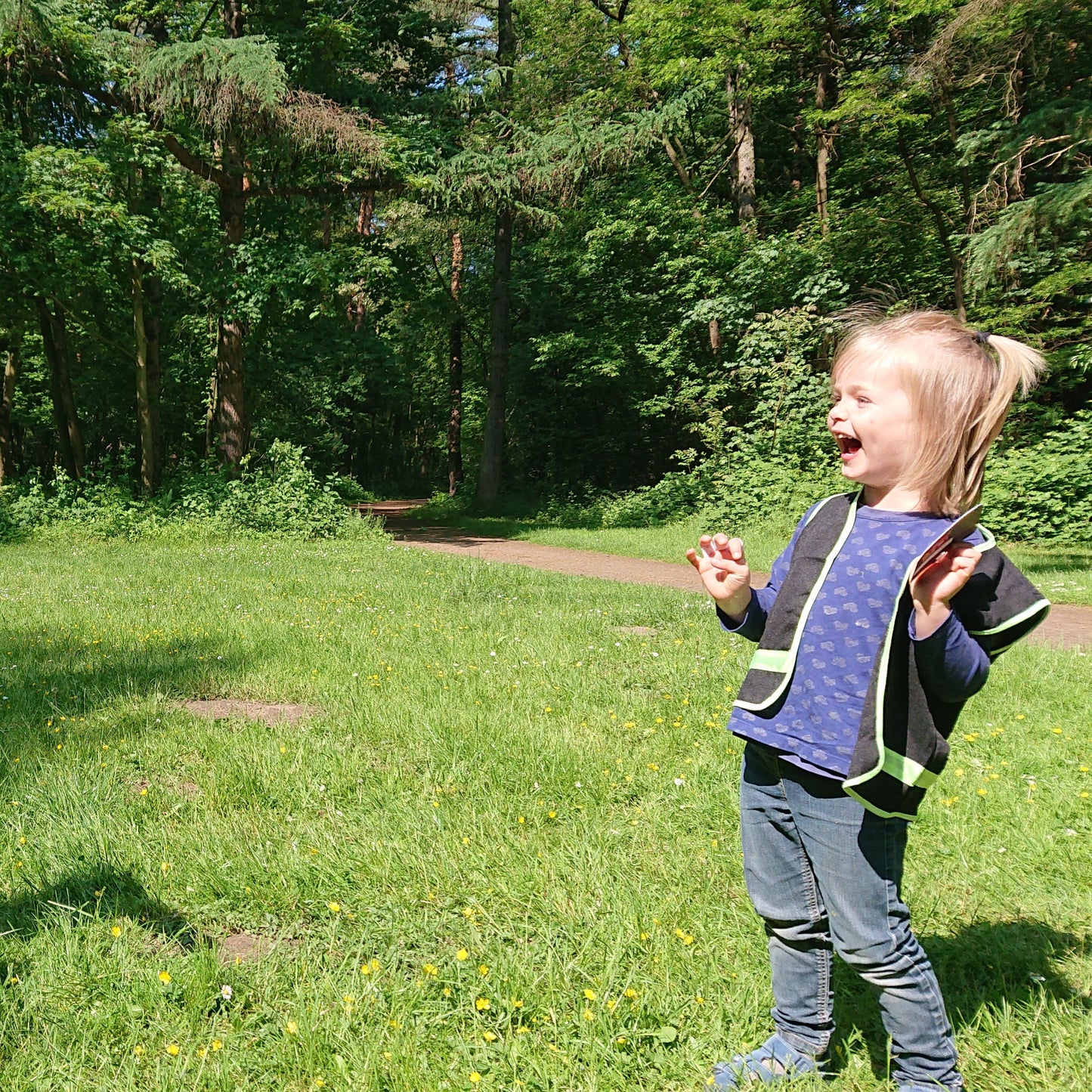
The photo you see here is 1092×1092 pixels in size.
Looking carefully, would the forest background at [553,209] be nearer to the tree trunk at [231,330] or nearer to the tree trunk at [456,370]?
the tree trunk at [231,330]

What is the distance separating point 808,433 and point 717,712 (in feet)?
46.2

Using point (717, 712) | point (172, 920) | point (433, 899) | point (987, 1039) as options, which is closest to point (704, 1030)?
point (987, 1039)

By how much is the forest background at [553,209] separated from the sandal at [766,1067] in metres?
12.5

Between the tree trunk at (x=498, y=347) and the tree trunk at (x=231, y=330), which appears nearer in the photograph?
the tree trunk at (x=231, y=330)

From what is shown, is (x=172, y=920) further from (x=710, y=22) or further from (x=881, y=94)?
(x=710, y=22)

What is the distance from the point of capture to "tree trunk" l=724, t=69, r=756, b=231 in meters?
19.7

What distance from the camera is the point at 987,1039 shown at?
7.51 feet

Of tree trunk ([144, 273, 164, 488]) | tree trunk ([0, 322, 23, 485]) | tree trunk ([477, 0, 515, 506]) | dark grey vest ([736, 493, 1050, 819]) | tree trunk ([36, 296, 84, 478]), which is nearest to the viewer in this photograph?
dark grey vest ([736, 493, 1050, 819])

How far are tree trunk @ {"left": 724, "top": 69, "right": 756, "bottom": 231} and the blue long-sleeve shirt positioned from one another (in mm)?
19766

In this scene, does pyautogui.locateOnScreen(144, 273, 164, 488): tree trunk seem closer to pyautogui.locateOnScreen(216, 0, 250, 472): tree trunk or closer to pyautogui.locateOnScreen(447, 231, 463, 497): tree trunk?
pyautogui.locateOnScreen(216, 0, 250, 472): tree trunk

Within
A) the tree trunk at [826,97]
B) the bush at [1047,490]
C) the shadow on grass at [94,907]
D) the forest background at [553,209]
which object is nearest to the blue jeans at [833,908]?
the shadow on grass at [94,907]

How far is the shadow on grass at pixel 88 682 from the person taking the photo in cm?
453

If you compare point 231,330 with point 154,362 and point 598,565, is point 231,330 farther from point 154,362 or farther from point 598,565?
point 598,565

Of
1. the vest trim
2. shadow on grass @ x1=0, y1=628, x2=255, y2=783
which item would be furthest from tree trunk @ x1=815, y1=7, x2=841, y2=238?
the vest trim
